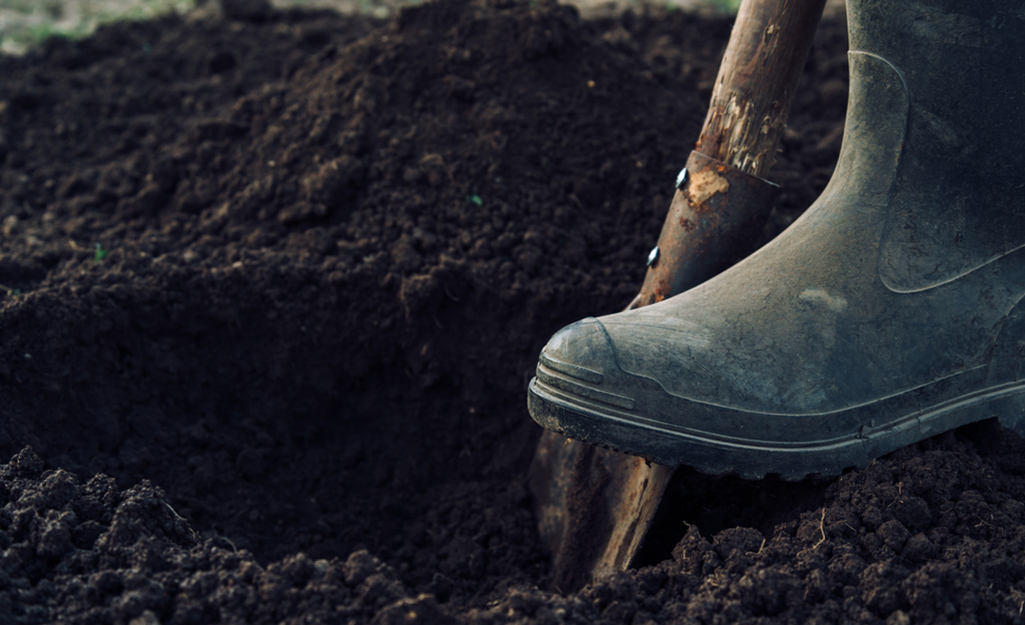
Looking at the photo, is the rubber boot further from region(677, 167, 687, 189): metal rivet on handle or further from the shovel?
region(677, 167, 687, 189): metal rivet on handle

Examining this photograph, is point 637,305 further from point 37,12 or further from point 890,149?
point 37,12

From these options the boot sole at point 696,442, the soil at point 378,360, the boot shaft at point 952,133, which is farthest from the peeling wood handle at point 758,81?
the boot sole at point 696,442

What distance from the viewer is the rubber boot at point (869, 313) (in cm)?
151

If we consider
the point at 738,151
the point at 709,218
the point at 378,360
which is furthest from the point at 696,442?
the point at 378,360

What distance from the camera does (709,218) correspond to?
183cm

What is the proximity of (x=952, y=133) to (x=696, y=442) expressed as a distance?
824 mm

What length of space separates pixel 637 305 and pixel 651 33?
2.30 metres

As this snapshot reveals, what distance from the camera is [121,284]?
212 cm

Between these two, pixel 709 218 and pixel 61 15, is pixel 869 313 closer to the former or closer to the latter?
pixel 709 218

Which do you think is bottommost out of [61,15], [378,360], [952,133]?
[378,360]

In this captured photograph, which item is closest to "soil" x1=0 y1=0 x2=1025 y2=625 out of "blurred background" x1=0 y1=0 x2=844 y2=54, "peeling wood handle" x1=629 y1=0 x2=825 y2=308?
"peeling wood handle" x1=629 y1=0 x2=825 y2=308

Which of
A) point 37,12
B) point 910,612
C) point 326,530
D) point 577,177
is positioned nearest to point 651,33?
point 577,177

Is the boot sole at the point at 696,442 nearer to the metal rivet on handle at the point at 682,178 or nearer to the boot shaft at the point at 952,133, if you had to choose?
the boot shaft at the point at 952,133

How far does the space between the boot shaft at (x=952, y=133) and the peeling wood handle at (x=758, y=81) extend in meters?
0.13
